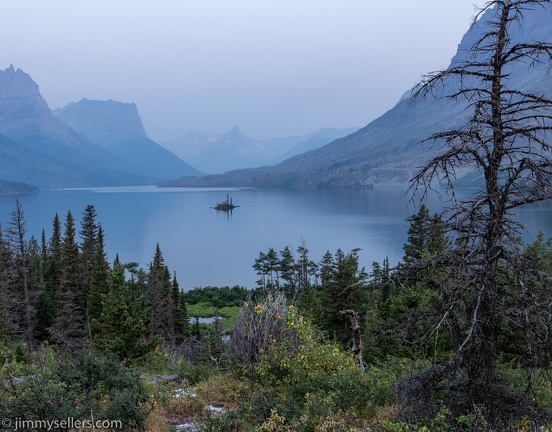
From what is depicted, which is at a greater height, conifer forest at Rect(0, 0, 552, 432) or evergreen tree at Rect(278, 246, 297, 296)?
conifer forest at Rect(0, 0, 552, 432)

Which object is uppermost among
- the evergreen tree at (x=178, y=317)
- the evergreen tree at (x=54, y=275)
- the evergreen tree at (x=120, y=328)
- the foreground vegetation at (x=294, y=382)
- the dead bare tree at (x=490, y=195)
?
the dead bare tree at (x=490, y=195)

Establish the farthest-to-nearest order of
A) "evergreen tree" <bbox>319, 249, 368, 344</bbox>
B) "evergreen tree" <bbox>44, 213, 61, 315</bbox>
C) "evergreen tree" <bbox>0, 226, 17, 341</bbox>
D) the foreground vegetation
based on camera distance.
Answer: "evergreen tree" <bbox>44, 213, 61, 315</bbox>
"evergreen tree" <bbox>319, 249, 368, 344</bbox>
"evergreen tree" <bbox>0, 226, 17, 341</bbox>
the foreground vegetation

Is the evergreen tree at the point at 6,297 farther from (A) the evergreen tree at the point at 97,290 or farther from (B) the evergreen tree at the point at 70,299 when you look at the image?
(A) the evergreen tree at the point at 97,290

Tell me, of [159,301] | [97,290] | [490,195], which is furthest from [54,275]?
[490,195]

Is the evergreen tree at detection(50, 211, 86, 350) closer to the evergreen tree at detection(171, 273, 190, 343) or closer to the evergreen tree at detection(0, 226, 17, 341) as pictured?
the evergreen tree at detection(0, 226, 17, 341)

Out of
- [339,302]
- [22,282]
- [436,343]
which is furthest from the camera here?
[22,282]

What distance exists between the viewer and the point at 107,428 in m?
7.36

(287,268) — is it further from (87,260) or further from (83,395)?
(83,395)

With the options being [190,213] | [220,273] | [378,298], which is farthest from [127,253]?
[190,213]

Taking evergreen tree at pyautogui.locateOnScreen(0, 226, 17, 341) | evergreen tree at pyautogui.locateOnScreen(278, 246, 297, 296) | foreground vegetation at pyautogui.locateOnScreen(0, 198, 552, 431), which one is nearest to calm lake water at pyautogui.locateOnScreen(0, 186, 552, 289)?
evergreen tree at pyautogui.locateOnScreen(278, 246, 297, 296)

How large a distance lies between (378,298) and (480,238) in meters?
49.4

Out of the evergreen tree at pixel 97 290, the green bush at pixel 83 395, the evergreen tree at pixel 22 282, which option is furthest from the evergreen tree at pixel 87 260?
the green bush at pixel 83 395

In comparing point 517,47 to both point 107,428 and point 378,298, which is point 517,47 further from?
point 378,298

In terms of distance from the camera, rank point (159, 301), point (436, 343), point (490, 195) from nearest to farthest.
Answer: point (490, 195) < point (436, 343) < point (159, 301)
